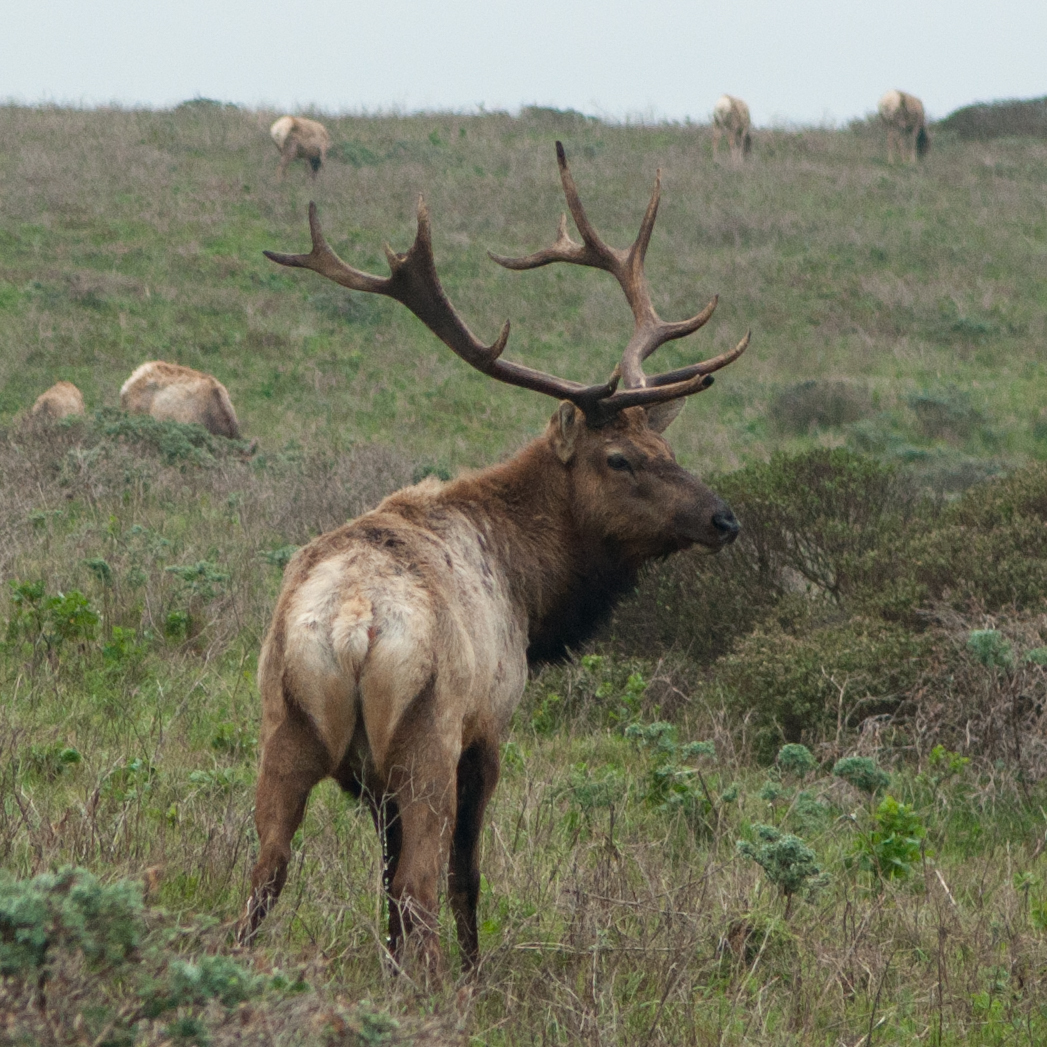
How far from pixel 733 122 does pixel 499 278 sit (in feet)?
37.3

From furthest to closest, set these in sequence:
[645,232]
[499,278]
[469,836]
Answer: [499,278] → [645,232] → [469,836]

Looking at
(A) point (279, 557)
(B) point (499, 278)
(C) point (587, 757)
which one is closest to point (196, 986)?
(C) point (587, 757)

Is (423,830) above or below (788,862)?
above

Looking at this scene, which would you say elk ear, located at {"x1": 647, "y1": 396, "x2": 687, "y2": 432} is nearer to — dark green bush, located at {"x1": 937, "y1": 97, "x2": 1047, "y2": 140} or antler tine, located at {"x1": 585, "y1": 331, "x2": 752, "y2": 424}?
antler tine, located at {"x1": 585, "y1": 331, "x2": 752, "y2": 424}

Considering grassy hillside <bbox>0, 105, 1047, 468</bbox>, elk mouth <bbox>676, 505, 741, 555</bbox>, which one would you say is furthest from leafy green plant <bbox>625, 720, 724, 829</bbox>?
grassy hillside <bbox>0, 105, 1047, 468</bbox>

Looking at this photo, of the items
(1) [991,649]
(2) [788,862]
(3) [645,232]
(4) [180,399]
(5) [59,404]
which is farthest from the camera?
(4) [180,399]

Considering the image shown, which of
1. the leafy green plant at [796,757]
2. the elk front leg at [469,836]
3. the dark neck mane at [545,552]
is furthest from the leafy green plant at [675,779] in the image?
the elk front leg at [469,836]

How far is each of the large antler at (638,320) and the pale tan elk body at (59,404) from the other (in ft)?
26.0

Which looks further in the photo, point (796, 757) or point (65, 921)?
point (796, 757)

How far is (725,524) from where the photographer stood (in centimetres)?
473

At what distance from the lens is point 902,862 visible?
14.2ft

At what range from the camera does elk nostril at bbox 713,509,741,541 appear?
473 cm

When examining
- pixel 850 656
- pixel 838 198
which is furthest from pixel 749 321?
pixel 850 656

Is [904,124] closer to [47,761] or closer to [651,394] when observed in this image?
[651,394]
